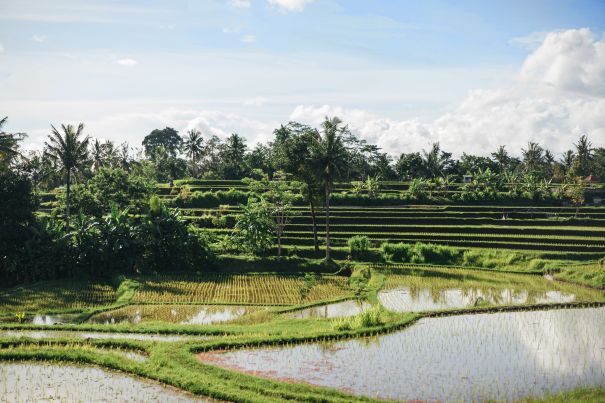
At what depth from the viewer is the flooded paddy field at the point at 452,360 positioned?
13.1m

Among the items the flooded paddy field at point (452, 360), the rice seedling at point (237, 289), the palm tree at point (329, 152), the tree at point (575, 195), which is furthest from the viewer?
the tree at point (575, 195)

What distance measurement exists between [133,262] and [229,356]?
14.7 metres

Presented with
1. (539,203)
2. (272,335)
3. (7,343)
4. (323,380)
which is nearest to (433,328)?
(272,335)

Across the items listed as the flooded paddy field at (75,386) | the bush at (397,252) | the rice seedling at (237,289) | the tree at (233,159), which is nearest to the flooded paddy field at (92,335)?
the flooded paddy field at (75,386)

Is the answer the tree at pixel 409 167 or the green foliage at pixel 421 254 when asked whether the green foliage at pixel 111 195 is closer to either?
the green foliage at pixel 421 254

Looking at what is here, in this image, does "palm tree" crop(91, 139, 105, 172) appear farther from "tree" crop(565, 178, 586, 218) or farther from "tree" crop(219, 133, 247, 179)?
"tree" crop(565, 178, 586, 218)

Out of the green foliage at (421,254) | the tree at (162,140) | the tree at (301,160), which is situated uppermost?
the tree at (162,140)

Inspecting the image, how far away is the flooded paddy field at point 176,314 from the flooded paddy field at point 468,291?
560 centimetres

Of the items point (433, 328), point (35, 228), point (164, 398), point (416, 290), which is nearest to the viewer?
point (164, 398)

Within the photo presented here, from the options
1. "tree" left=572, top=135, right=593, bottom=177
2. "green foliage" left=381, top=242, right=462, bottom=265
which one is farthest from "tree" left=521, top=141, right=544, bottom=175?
"green foliage" left=381, top=242, right=462, bottom=265

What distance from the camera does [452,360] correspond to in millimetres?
15062

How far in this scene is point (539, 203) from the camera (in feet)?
152

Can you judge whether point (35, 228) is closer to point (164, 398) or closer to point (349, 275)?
point (349, 275)

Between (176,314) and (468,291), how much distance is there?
11743mm
